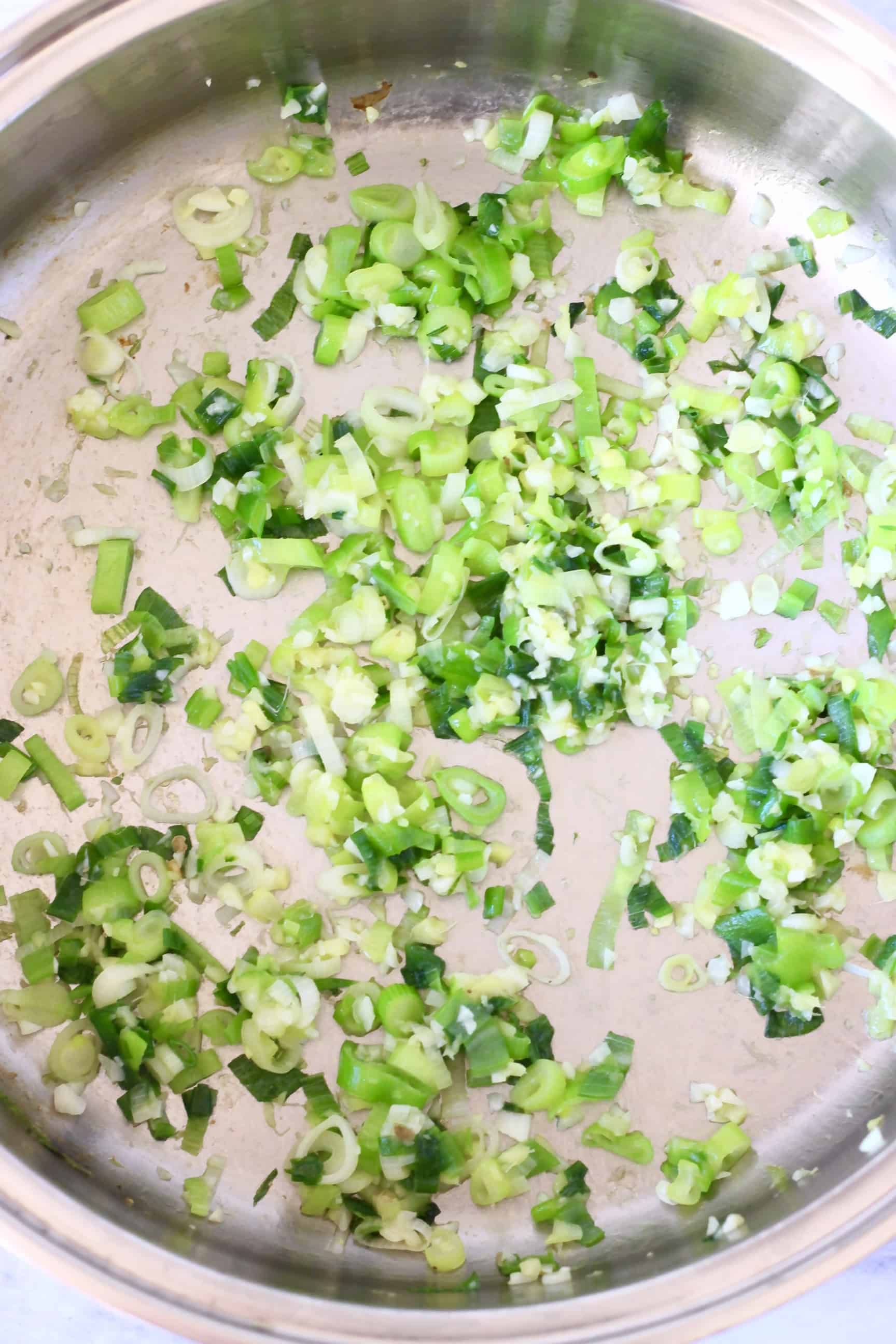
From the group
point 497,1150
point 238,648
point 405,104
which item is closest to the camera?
point 497,1150

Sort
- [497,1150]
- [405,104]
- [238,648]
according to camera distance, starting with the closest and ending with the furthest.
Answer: [497,1150] → [238,648] → [405,104]

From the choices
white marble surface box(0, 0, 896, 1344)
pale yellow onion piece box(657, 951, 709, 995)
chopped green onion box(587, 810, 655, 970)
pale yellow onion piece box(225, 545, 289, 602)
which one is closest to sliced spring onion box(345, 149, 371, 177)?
pale yellow onion piece box(225, 545, 289, 602)

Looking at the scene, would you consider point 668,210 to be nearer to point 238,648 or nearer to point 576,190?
point 576,190

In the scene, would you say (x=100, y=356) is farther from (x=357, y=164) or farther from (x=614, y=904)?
(x=614, y=904)

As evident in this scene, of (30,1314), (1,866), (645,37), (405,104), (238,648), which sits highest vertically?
(645,37)

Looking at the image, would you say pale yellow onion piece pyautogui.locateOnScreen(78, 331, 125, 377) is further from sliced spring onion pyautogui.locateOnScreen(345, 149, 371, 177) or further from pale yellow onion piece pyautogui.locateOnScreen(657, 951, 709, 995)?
pale yellow onion piece pyautogui.locateOnScreen(657, 951, 709, 995)

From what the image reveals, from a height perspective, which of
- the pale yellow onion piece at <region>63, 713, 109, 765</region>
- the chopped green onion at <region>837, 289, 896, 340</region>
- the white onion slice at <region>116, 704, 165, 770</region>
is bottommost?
the pale yellow onion piece at <region>63, 713, 109, 765</region>

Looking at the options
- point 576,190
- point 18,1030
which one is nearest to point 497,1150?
point 18,1030

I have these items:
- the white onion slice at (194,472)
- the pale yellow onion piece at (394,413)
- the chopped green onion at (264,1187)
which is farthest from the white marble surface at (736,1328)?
the pale yellow onion piece at (394,413)
